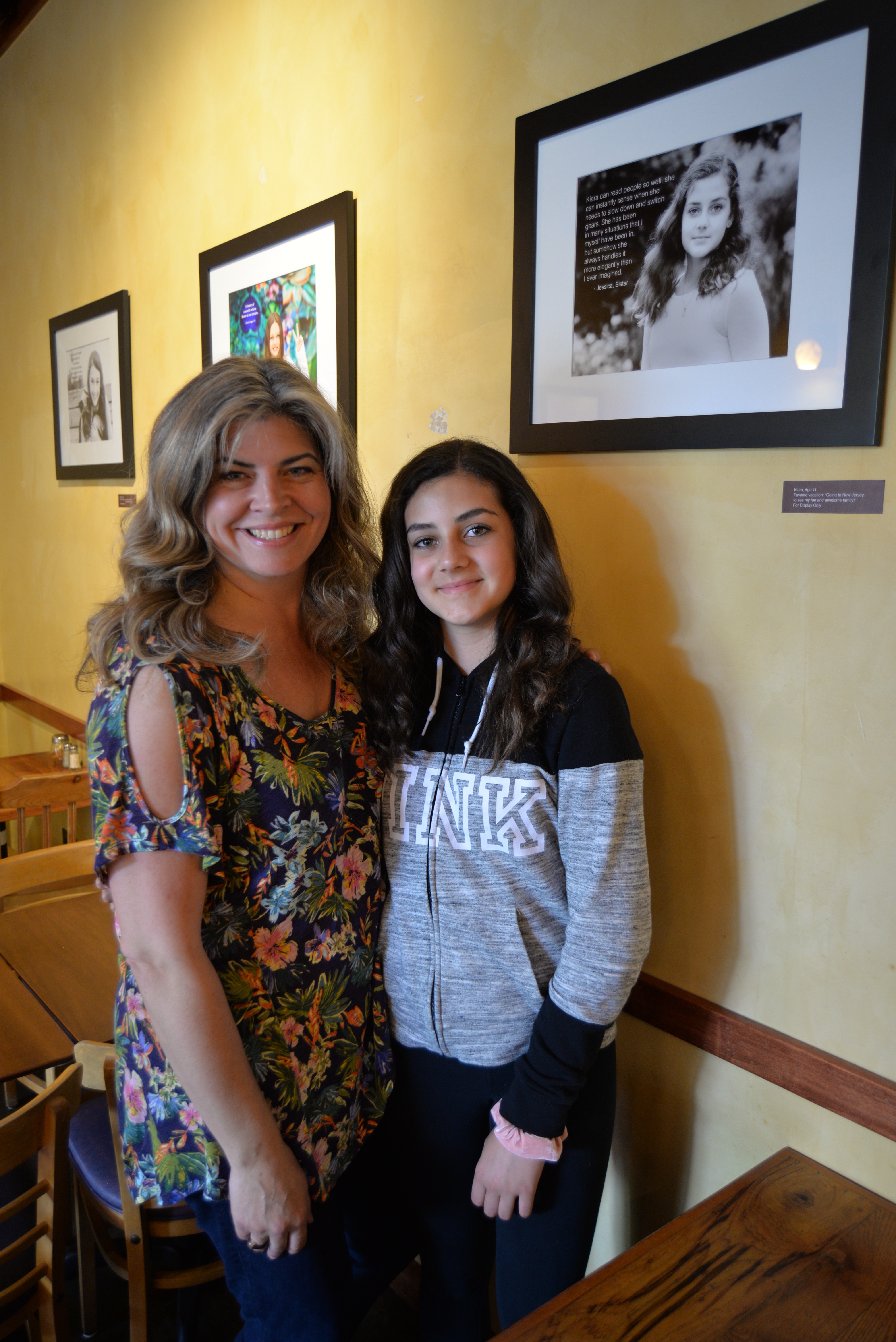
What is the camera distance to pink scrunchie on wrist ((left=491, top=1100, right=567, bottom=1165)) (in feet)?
3.89

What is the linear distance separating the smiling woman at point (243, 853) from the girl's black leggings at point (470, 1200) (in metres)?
0.08

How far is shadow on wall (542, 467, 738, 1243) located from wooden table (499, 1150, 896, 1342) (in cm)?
26

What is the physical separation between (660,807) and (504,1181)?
0.59 meters

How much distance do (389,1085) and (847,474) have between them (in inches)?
42.8

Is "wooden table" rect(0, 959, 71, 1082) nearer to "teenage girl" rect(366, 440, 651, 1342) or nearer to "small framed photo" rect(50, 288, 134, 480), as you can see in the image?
"teenage girl" rect(366, 440, 651, 1342)

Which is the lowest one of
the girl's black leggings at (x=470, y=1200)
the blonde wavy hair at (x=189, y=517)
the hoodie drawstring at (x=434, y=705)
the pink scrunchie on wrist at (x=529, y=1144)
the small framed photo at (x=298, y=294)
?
the girl's black leggings at (x=470, y=1200)

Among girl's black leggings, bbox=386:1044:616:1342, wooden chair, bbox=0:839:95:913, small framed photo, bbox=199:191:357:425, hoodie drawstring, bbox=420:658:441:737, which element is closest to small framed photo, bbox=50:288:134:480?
small framed photo, bbox=199:191:357:425

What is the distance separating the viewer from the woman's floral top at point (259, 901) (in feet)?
3.46

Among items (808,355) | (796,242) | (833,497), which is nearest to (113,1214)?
(833,497)

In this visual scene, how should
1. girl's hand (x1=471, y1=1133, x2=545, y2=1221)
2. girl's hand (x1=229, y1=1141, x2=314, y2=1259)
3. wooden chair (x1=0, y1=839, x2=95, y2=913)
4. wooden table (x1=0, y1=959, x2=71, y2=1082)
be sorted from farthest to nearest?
wooden chair (x1=0, y1=839, x2=95, y2=913)
wooden table (x1=0, y1=959, x2=71, y2=1082)
girl's hand (x1=471, y1=1133, x2=545, y2=1221)
girl's hand (x1=229, y1=1141, x2=314, y2=1259)

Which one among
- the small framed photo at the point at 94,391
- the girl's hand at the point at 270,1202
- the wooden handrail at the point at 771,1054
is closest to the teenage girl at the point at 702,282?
the wooden handrail at the point at 771,1054

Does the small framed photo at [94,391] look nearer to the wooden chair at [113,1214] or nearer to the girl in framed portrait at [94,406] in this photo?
the girl in framed portrait at [94,406]

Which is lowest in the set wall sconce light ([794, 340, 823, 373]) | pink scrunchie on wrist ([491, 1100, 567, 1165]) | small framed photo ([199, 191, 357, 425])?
pink scrunchie on wrist ([491, 1100, 567, 1165])

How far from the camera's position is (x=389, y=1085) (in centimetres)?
132
